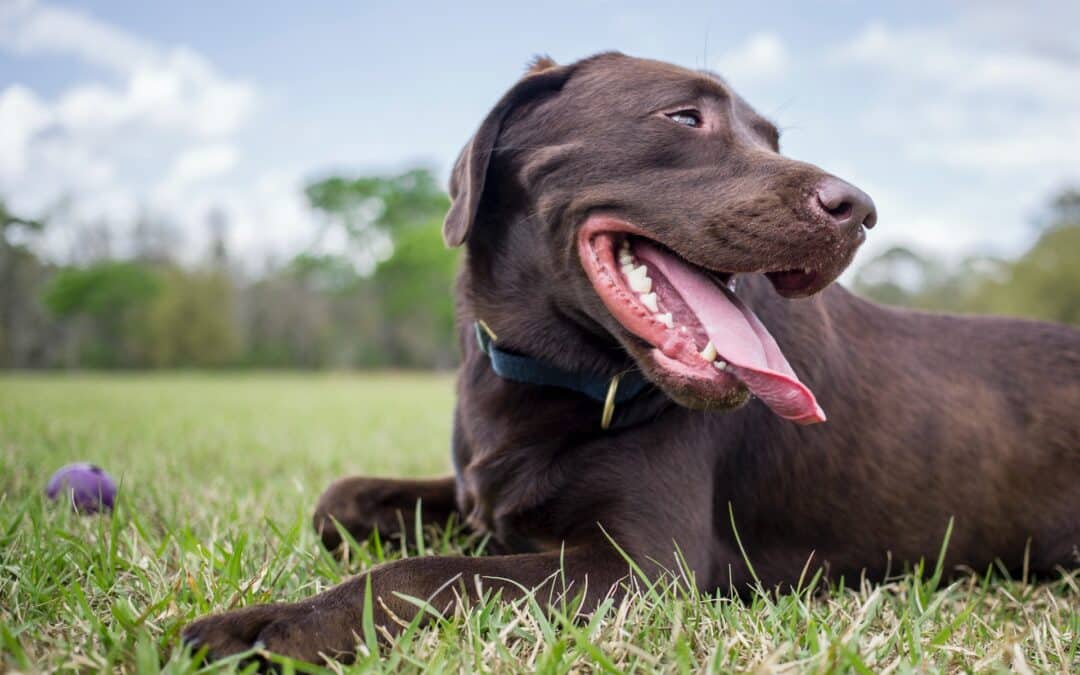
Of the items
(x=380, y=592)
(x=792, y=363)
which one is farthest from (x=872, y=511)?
(x=380, y=592)

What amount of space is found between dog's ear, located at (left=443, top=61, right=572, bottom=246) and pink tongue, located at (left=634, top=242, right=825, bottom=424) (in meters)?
0.51

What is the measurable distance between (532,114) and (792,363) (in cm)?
112

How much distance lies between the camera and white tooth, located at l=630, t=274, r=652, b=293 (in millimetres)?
2234

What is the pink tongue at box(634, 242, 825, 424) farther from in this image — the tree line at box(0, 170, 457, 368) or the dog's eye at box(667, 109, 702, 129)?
the tree line at box(0, 170, 457, 368)

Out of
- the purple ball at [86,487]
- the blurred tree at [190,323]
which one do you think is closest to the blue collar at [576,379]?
the purple ball at [86,487]

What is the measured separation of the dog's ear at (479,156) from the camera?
242cm

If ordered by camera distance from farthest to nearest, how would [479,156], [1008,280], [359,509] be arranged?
1. [1008,280]
2. [359,509]
3. [479,156]

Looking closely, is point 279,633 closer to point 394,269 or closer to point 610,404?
point 610,404

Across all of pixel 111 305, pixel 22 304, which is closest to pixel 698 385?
pixel 22 304

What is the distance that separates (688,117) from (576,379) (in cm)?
84

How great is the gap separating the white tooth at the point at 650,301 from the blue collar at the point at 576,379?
19 centimetres

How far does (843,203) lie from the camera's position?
6.59 feet

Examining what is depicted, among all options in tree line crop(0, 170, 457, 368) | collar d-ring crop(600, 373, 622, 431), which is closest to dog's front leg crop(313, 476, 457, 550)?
collar d-ring crop(600, 373, 622, 431)

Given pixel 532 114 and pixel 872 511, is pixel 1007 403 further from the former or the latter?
pixel 532 114
